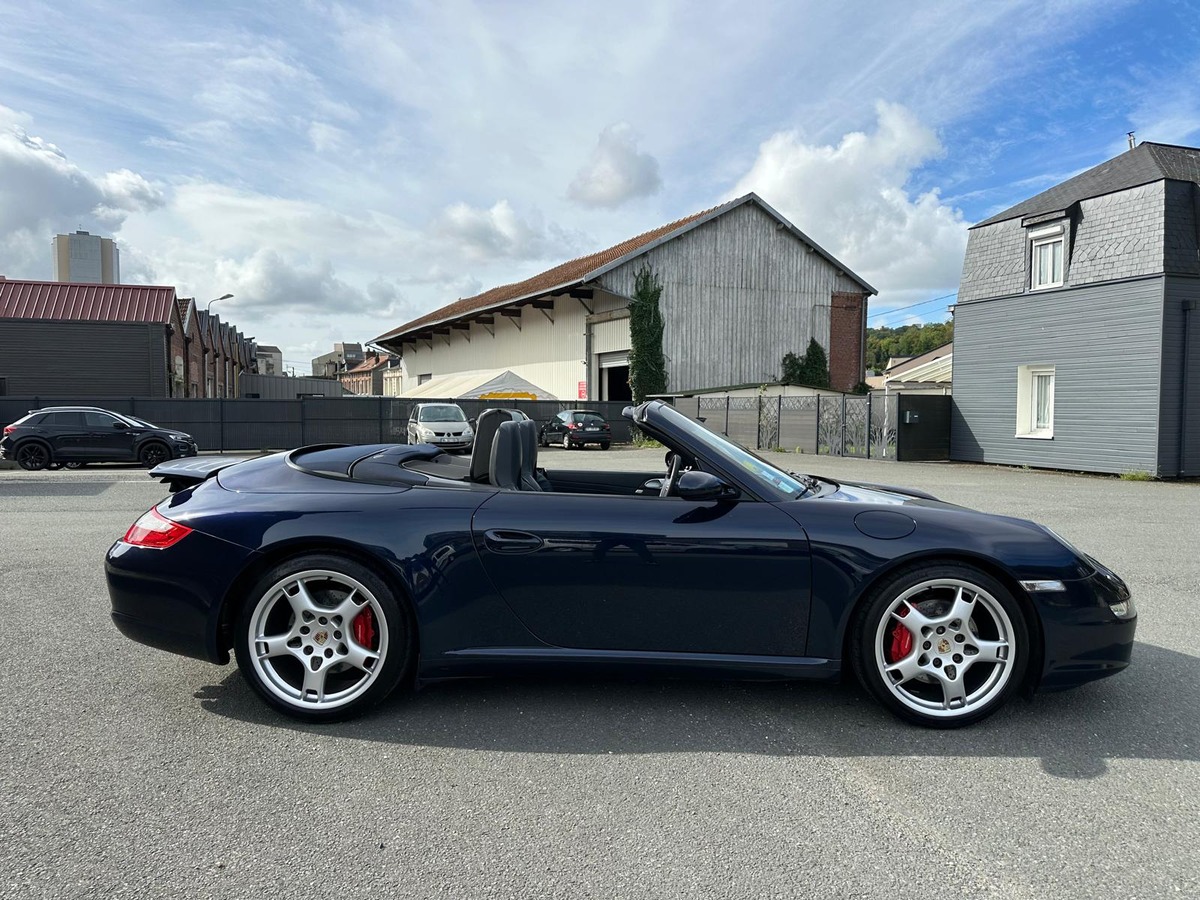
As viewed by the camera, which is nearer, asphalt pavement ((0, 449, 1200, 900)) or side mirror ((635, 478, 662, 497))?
asphalt pavement ((0, 449, 1200, 900))

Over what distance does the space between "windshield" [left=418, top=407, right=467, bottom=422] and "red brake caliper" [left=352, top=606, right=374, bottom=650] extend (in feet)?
73.2

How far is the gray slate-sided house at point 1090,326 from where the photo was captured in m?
17.2

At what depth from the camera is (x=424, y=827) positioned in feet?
8.14

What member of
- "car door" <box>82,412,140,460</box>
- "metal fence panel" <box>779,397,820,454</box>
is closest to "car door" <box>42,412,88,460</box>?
"car door" <box>82,412,140,460</box>

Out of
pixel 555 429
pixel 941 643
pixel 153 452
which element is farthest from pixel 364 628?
pixel 555 429

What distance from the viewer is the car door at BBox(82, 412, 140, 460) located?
17.9 m

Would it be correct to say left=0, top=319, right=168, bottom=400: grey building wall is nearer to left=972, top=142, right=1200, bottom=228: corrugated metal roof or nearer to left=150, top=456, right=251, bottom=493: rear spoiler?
left=972, top=142, right=1200, bottom=228: corrugated metal roof

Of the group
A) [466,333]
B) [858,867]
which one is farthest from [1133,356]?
[466,333]

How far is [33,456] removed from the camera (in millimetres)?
17672

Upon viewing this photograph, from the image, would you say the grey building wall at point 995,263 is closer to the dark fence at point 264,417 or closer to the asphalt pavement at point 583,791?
the dark fence at point 264,417

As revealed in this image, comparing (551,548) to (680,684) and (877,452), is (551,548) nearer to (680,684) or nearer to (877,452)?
(680,684)

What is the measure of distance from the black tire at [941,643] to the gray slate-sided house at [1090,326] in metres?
17.4

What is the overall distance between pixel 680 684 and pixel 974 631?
1299 millimetres

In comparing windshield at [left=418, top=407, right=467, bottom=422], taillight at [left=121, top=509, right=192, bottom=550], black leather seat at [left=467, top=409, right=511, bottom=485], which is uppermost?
windshield at [left=418, top=407, right=467, bottom=422]
